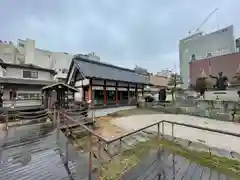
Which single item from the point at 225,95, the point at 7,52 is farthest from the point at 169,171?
the point at 7,52

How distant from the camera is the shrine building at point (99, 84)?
1568cm

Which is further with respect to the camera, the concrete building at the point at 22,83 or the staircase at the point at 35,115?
the concrete building at the point at 22,83

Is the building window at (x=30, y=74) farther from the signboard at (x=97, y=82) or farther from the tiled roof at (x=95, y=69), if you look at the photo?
the signboard at (x=97, y=82)

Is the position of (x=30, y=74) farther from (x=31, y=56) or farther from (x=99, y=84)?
(x=31, y=56)

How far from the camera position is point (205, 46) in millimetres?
33656

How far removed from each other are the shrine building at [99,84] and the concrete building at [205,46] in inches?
811

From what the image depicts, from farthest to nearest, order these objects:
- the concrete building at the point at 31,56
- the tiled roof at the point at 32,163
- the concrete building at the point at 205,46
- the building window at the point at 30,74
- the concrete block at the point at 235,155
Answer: the concrete building at the point at 205,46, the concrete building at the point at 31,56, the building window at the point at 30,74, the concrete block at the point at 235,155, the tiled roof at the point at 32,163

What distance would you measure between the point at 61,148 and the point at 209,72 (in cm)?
3107

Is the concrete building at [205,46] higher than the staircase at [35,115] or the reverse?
higher

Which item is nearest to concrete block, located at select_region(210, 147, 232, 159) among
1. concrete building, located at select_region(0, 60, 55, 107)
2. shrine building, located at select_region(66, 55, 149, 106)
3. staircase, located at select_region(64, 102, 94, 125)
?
staircase, located at select_region(64, 102, 94, 125)

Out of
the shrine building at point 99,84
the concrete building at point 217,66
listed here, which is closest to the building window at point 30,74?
the shrine building at point 99,84

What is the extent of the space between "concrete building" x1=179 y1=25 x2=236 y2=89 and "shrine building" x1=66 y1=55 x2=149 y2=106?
67.6 feet

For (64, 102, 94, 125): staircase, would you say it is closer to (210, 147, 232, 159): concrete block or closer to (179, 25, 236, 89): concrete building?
(210, 147, 232, 159): concrete block

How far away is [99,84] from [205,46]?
92.1 ft
